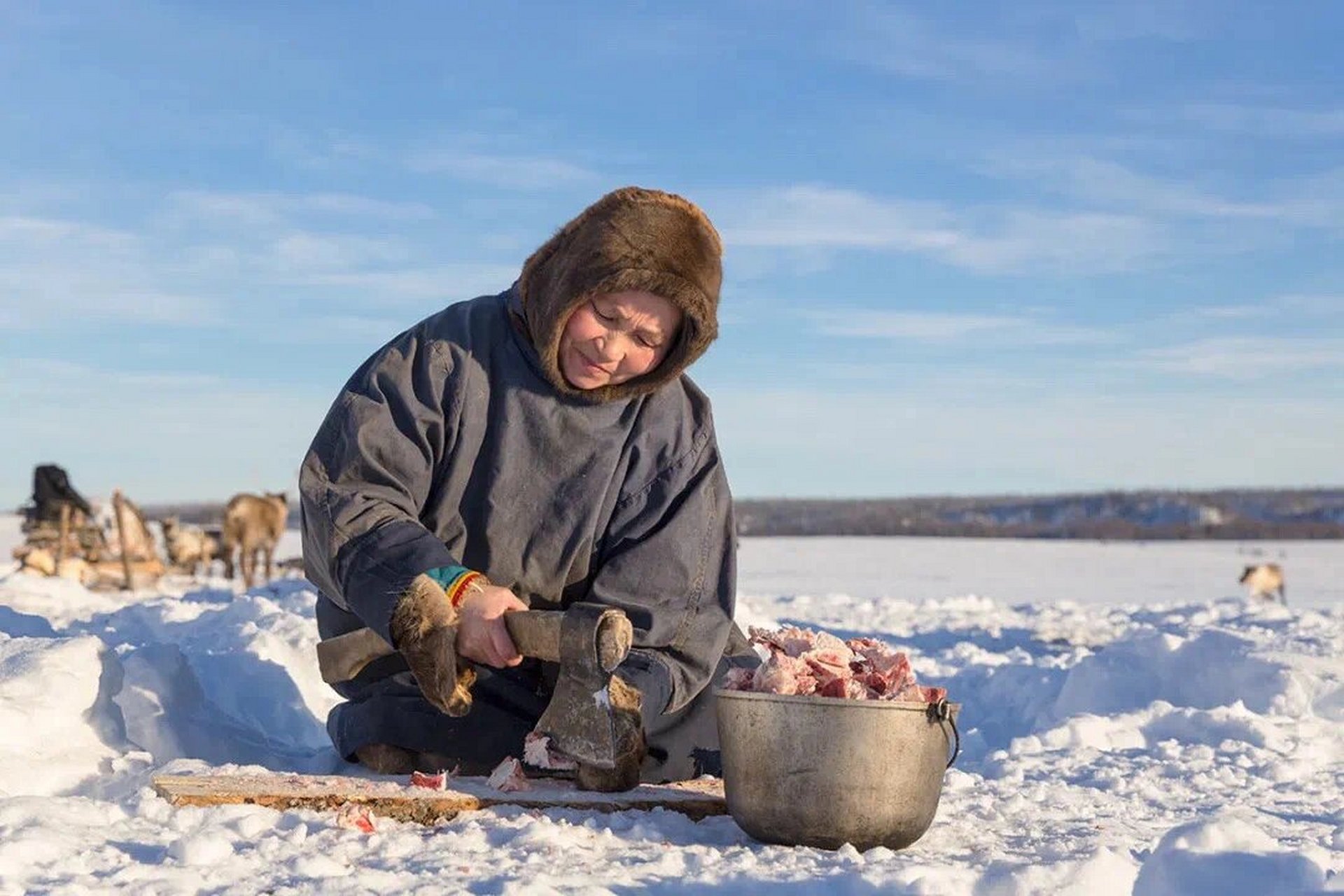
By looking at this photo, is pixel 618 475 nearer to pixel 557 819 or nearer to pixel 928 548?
pixel 557 819

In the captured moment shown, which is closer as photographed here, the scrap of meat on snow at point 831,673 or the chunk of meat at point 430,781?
the scrap of meat on snow at point 831,673

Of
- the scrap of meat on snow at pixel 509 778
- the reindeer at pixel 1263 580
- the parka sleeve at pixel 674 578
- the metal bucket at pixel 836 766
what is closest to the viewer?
the metal bucket at pixel 836 766

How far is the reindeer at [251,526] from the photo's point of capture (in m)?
19.9

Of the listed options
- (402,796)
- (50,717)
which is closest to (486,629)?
(402,796)

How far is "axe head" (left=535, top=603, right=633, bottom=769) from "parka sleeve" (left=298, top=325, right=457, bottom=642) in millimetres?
347

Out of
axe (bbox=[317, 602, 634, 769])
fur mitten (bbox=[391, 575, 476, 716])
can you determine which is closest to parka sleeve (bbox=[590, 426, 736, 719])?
axe (bbox=[317, 602, 634, 769])

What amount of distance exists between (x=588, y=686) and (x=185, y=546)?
65.5ft

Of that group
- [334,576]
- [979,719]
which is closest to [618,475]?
[334,576]

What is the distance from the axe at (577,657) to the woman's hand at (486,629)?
2cm

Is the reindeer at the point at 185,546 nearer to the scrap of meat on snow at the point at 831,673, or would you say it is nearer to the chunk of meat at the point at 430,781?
the chunk of meat at the point at 430,781

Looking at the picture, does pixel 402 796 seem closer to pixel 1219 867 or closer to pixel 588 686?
pixel 588 686

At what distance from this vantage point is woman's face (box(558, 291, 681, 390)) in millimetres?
3537

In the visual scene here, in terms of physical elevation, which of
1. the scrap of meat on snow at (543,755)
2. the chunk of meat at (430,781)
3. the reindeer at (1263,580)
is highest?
the scrap of meat on snow at (543,755)

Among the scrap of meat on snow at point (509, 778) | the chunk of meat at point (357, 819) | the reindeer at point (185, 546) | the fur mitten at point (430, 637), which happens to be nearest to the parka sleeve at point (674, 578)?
the scrap of meat on snow at point (509, 778)
